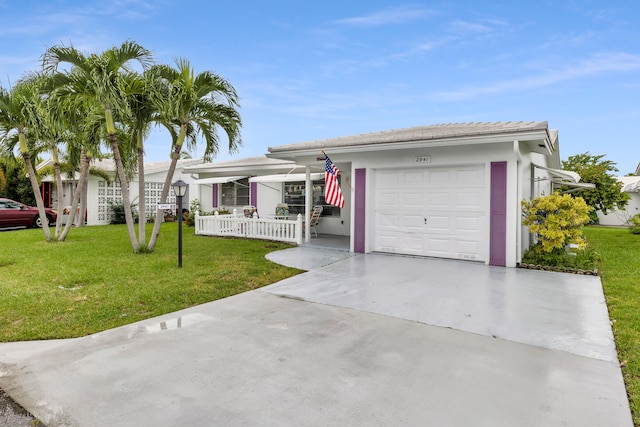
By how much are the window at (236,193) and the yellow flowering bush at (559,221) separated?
12.0 metres

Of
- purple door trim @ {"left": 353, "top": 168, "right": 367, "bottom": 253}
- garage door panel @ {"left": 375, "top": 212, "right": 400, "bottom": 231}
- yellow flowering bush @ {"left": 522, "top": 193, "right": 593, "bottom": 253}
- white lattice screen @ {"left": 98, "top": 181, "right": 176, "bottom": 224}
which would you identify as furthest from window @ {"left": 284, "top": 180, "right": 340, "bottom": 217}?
yellow flowering bush @ {"left": 522, "top": 193, "right": 593, "bottom": 253}

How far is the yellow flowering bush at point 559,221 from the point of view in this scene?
311 inches

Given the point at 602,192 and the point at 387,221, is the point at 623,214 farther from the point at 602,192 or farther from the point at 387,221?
the point at 387,221

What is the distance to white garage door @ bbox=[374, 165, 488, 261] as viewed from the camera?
28.6 ft

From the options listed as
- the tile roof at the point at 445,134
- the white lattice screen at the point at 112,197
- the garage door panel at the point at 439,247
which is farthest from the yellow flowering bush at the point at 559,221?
the white lattice screen at the point at 112,197

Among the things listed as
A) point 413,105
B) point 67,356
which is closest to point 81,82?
point 67,356

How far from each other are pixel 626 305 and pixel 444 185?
4499 millimetres

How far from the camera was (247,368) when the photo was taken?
3.34m

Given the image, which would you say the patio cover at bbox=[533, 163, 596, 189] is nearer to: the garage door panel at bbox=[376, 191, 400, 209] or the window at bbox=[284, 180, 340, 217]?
the garage door panel at bbox=[376, 191, 400, 209]

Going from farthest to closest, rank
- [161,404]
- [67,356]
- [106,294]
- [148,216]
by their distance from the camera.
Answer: [148,216]
[106,294]
[67,356]
[161,404]

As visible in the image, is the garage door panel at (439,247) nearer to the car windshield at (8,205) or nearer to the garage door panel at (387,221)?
the garage door panel at (387,221)

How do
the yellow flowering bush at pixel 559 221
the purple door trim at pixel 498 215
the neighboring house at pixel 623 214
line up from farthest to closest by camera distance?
1. the neighboring house at pixel 623 214
2. the purple door trim at pixel 498 215
3. the yellow flowering bush at pixel 559 221

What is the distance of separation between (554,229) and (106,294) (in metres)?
8.84

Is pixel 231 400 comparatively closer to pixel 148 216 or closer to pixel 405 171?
pixel 405 171
